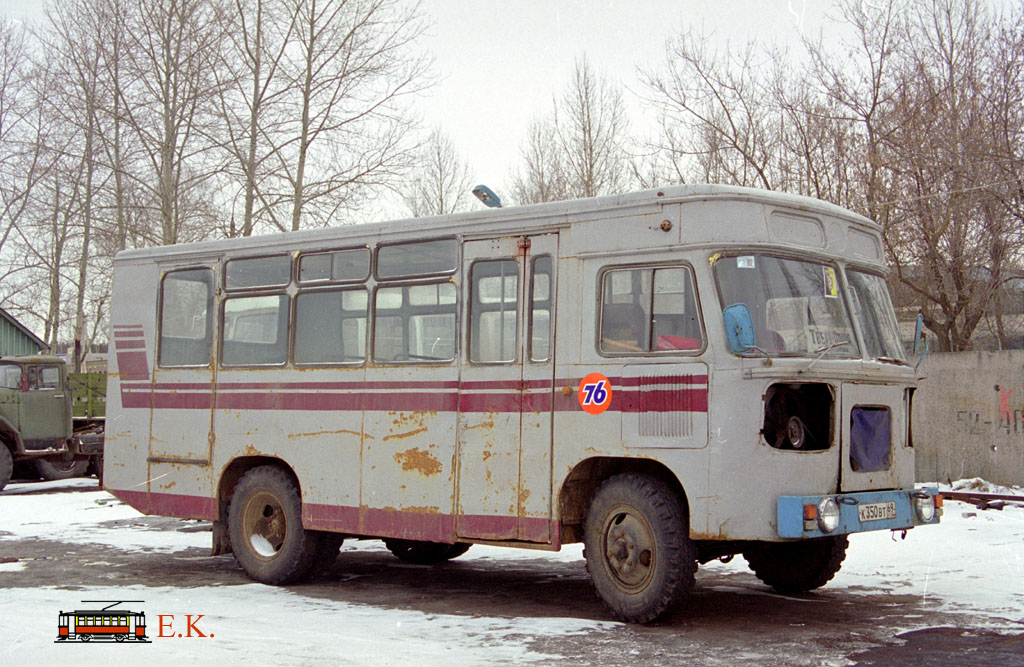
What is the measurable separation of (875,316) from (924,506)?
1.46 metres

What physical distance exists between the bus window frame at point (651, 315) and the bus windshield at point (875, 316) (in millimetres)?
1392

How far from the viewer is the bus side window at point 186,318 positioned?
10969 millimetres

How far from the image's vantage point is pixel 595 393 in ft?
27.1

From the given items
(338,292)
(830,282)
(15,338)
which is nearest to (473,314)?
(338,292)

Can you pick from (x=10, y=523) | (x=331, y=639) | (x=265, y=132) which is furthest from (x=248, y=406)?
(x=265, y=132)

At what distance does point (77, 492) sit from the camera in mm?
19500

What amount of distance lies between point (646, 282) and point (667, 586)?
6.97ft

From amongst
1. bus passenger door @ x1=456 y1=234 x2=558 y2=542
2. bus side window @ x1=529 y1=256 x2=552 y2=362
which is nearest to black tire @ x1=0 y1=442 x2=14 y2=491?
bus passenger door @ x1=456 y1=234 x2=558 y2=542

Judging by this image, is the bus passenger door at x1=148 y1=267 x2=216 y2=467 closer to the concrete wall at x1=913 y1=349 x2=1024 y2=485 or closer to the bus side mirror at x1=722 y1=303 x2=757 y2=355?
the bus side mirror at x1=722 y1=303 x2=757 y2=355

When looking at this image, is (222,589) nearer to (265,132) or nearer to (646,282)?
(646,282)

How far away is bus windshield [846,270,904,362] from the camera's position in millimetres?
8500

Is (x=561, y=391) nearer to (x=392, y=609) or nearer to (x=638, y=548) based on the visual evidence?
(x=638, y=548)

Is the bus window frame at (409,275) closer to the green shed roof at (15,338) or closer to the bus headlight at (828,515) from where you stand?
the bus headlight at (828,515)

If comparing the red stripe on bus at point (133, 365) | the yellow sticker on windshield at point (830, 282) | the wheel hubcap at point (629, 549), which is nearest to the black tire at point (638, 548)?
the wheel hubcap at point (629, 549)
